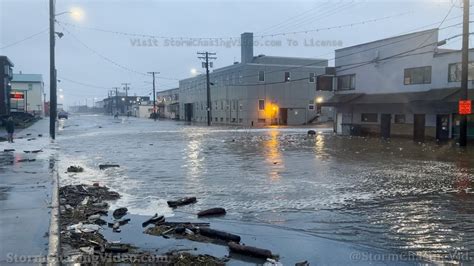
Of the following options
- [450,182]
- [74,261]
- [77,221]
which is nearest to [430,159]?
[450,182]

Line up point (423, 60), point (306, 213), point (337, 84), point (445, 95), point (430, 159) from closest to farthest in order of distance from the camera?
point (306, 213), point (430, 159), point (445, 95), point (423, 60), point (337, 84)

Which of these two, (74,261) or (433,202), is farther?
(433,202)

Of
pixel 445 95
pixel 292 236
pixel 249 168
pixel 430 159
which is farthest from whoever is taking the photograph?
pixel 445 95

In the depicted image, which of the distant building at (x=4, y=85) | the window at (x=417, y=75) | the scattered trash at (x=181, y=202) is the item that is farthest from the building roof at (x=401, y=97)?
the distant building at (x=4, y=85)

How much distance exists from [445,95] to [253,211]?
25.8m

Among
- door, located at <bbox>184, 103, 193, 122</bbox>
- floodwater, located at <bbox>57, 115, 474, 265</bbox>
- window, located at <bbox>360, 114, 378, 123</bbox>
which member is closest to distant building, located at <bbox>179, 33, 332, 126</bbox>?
door, located at <bbox>184, 103, 193, 122</bbox>

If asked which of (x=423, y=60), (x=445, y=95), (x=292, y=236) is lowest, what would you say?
(x=292, y=236)

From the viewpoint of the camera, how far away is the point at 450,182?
1456cm

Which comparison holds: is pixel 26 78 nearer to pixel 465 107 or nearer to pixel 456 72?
pixel 456 72

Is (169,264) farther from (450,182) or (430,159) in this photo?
(430,159)

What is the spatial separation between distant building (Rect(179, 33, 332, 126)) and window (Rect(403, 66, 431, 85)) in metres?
33.8

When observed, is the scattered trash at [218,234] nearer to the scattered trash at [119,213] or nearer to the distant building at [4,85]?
the scattered trash at [119,213]

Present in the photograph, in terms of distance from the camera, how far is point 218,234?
27.3 feet

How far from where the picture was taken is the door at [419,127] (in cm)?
3531
